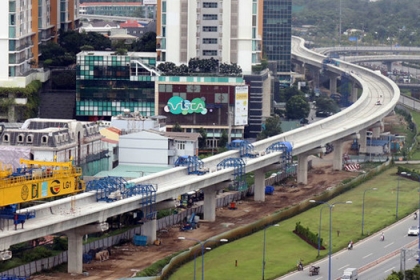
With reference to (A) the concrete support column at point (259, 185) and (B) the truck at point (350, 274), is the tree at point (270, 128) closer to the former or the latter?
(A) the concrete support column at point (259, 185)

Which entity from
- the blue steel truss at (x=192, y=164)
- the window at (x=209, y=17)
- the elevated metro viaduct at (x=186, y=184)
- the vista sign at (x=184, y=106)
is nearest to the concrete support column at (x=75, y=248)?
the elevated metro viaduct at (x=186, y=184)

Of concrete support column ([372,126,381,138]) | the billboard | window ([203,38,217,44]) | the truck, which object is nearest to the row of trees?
the billboard

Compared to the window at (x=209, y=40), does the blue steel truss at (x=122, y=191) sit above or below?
below

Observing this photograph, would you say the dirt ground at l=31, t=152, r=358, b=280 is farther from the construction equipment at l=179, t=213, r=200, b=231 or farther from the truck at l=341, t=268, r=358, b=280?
the truck at l=341, t=268, r=358, b=280

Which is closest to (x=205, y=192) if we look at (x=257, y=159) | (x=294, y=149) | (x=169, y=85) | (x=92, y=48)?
(x=257, y=159)

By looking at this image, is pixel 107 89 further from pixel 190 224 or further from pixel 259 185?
pixel 190 224

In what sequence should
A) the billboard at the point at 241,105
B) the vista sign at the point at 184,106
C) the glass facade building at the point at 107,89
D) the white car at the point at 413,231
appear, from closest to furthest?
the white car at the point at 413,231 < the vista sign at the point at 184,106 < the billboard at the point at 241,105 < the glass facade building at the point at 107,89
